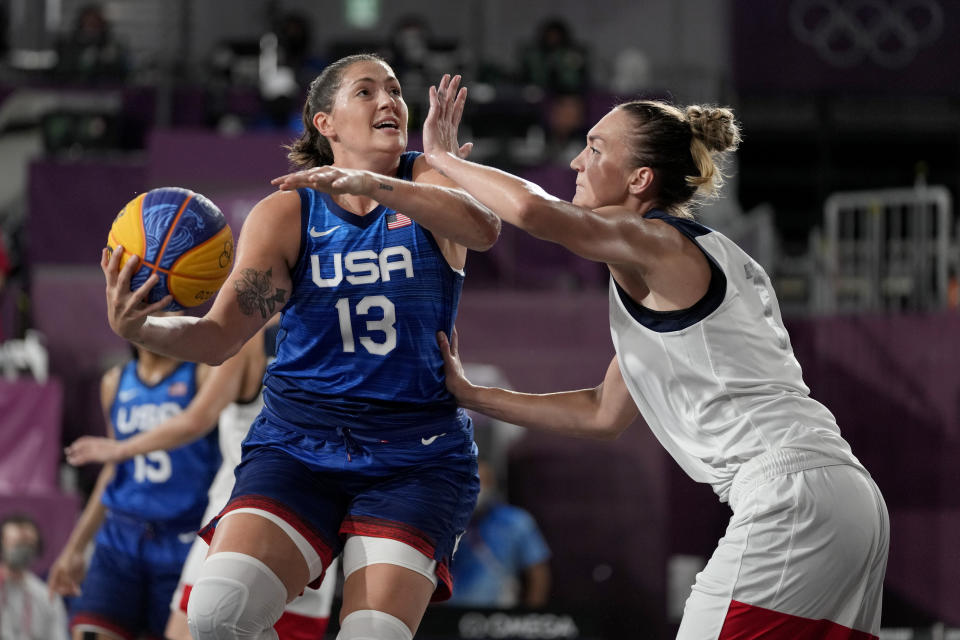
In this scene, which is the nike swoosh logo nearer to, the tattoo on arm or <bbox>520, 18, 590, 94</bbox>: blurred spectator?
the tattoo on arm

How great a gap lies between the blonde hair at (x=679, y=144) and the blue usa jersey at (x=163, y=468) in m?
2.86

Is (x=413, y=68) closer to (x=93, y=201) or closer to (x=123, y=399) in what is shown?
(x=93, y=201)

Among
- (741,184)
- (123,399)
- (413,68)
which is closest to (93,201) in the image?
(413,68)

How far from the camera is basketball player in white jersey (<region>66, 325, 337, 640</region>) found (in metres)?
4.45

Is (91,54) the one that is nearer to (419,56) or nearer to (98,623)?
(419,56)

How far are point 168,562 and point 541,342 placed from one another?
4651mm

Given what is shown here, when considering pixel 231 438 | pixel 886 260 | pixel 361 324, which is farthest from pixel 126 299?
pixel 886 260

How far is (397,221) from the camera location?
11.1 ft

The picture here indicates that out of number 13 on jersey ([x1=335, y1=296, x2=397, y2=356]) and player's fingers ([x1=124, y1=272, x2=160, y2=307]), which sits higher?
player's fingers ([x1=124, y1=272, x2=160, y2=307])

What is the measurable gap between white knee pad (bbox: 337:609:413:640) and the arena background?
443cm

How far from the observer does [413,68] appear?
13.2 meters

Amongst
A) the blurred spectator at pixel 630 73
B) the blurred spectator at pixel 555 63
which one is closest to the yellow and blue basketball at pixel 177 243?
the blurred spectator at pixel 555 63

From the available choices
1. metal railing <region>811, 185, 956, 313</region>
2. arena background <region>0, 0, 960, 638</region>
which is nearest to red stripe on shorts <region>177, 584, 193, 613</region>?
arena background <region>0, 0, 960, 638</region>

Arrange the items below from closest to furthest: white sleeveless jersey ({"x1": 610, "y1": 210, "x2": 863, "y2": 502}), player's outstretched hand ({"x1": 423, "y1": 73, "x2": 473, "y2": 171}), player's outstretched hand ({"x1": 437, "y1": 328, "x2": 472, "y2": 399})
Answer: white sleeveless jersey ({"x1": 610, "y1": 210, "x2": 863, "y2": 502}), player's outstretched hand ({"x1": 423, "y1": 73, "x2": 473, "y2": 171}), player's outstretched hand ({"x1": 437, "y1": 328, "x2": 472, "y2": 399})
